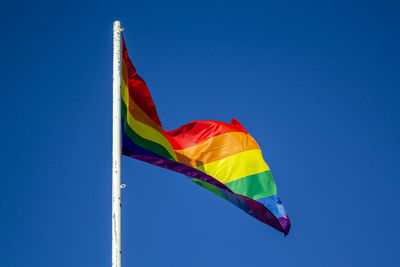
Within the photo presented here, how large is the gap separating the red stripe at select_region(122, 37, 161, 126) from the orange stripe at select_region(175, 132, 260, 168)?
1.86 metres

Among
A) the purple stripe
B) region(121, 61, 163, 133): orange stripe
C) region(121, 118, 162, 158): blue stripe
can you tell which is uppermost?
region(121, 61, 163, 133): orange stripe

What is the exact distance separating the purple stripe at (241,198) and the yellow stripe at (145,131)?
0.69 m

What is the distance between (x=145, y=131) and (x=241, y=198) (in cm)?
310

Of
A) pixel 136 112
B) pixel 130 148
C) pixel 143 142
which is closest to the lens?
pixel 130 148

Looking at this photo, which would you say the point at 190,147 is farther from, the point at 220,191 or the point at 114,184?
the point at 114,184

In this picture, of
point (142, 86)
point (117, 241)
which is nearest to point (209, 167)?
point (142, 86)

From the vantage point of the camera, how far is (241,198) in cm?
1519

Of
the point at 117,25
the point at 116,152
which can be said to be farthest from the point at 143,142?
the point at 117,25

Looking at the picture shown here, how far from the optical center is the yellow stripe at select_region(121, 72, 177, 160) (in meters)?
13.2

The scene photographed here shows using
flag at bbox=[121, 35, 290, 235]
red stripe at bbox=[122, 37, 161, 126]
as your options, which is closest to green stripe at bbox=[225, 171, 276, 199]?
flag at bbox=[121, 35, 290, 235]

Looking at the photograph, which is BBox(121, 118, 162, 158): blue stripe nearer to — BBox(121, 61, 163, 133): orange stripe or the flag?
the flag

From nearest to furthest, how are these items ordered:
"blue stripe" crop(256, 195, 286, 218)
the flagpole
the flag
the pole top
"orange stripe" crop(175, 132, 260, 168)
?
the flagpole → the pole top → the flag → "blue stripe" crop(256, 195, 286, 218) → "orange stripe" crop(175, 132, 260, 168)

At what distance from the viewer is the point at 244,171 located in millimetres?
16812

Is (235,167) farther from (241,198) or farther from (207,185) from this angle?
(207,185)
